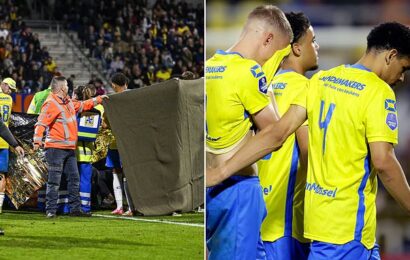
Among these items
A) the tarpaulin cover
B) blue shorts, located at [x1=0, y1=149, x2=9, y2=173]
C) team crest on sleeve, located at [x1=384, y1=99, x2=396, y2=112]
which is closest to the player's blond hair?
team crest on sleeve, located at [x1=384, y1=99, x2=396, y2=112]

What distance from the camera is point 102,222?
20.9 feet

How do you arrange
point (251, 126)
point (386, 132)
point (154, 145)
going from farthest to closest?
point (154, 145) → point (251, 126) → point (386, 132)

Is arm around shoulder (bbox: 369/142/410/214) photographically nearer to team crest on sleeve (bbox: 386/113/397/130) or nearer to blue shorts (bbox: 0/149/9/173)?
team crest on sleeve (bbox: 386/113/397/130)

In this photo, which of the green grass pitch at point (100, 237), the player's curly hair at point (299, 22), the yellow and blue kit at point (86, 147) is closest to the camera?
the player's curly hair at point (299, 22)

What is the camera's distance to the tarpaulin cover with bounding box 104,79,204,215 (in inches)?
266

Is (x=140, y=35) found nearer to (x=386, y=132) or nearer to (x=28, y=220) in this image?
(x=28, y=220)

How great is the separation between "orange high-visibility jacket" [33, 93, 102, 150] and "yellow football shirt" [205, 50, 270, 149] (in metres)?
4.06

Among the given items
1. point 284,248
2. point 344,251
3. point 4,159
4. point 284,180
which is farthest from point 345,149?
point 4,159

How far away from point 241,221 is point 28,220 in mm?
4302

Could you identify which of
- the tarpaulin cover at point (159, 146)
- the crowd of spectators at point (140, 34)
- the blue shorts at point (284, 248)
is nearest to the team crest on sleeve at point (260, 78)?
the blue shorts at point (284, 248)

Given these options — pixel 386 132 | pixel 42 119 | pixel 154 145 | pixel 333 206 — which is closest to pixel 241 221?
pixel 333 206

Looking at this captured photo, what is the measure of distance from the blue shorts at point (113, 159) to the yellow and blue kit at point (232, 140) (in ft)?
14.9

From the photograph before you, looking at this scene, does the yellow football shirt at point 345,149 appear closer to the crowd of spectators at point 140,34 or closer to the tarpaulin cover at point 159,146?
the tarpaulin cover at point 159,146

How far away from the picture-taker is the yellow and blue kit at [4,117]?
6.55 m
